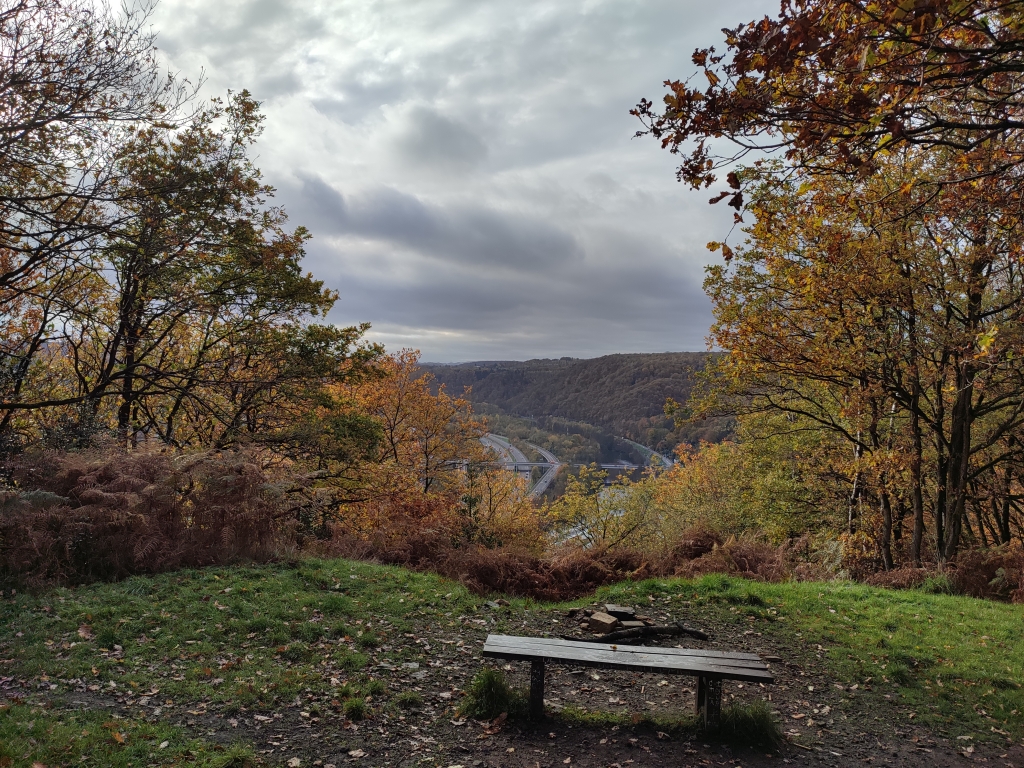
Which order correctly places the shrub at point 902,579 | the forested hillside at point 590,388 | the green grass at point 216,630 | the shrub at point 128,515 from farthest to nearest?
the forested hillside at point 590,388 → the shrub at point 902,579 → the shrub at point 128,515 → the green grass at point 216,630

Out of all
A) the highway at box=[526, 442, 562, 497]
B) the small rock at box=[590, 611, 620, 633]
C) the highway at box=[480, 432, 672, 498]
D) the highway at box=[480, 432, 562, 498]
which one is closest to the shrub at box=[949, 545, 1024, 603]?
the small rock at box=[590, 611, 620, 633]

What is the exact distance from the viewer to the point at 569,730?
482 cm

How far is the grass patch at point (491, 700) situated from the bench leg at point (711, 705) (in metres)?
1.52

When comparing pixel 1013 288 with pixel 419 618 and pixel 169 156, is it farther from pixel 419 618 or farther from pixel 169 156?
pixel 169 156

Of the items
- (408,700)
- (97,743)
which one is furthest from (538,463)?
(97,743)

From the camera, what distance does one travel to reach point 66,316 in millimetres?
9234

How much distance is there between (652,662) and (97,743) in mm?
4048

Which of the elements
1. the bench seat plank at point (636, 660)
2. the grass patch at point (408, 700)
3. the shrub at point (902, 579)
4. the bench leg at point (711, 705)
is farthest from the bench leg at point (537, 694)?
the shrub at point (902, 579)

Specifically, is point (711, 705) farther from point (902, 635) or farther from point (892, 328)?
point (892, 328)

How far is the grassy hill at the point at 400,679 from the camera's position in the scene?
4375 mm

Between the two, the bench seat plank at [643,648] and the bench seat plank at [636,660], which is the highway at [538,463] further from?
the bench seat plank at [636,660]

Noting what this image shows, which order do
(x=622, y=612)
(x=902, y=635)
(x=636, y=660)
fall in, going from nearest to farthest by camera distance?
1. (x=636, y=660)
2. (x=902, y=635)
3. (x=622, y=612)

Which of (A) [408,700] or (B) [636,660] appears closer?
(B) [636,660]

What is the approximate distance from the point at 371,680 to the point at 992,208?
293 inches
